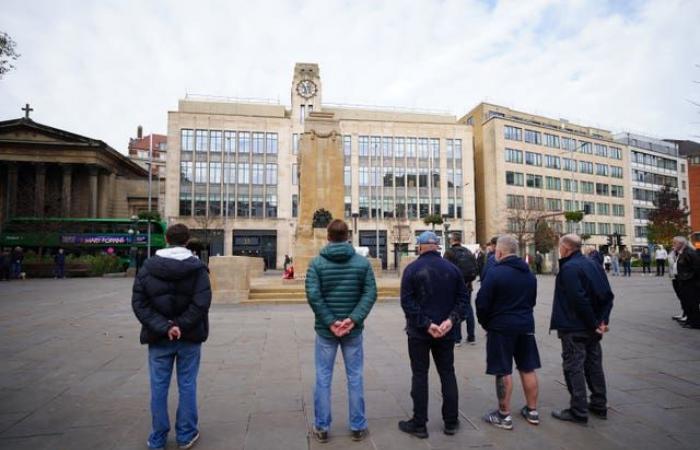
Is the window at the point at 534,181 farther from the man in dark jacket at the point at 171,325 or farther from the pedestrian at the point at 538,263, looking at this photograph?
the man in dark jacket at the point at 171,325

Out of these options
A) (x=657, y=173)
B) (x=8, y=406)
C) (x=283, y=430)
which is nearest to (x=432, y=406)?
(x=283, y=430)

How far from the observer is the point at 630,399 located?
15.3 feet

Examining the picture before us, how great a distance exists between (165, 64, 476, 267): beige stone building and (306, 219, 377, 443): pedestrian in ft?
153

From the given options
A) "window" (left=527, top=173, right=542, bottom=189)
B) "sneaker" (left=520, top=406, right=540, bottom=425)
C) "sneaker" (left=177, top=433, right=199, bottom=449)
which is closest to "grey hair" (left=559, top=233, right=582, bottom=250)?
"sneaker" (left=520, top=406, right=540, bottom=425)

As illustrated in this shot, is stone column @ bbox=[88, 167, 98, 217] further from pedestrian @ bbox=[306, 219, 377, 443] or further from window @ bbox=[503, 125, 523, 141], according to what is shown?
pedestrian @ bbox=[306, 219, 377, 443]

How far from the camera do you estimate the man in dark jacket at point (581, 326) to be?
412 centimetres

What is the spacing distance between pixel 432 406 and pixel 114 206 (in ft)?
222

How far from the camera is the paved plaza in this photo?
367 centimetres

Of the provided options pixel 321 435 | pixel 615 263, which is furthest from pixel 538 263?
pixel 321 435

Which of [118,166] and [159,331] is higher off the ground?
[118,166]

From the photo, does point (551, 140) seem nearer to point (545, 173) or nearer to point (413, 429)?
point (545, 173)

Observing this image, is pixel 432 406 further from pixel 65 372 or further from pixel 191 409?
pixel 65 372

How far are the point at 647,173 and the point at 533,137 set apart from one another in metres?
29.5

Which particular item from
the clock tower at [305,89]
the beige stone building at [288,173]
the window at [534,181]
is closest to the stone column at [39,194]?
the beige stone building at [288,173]
